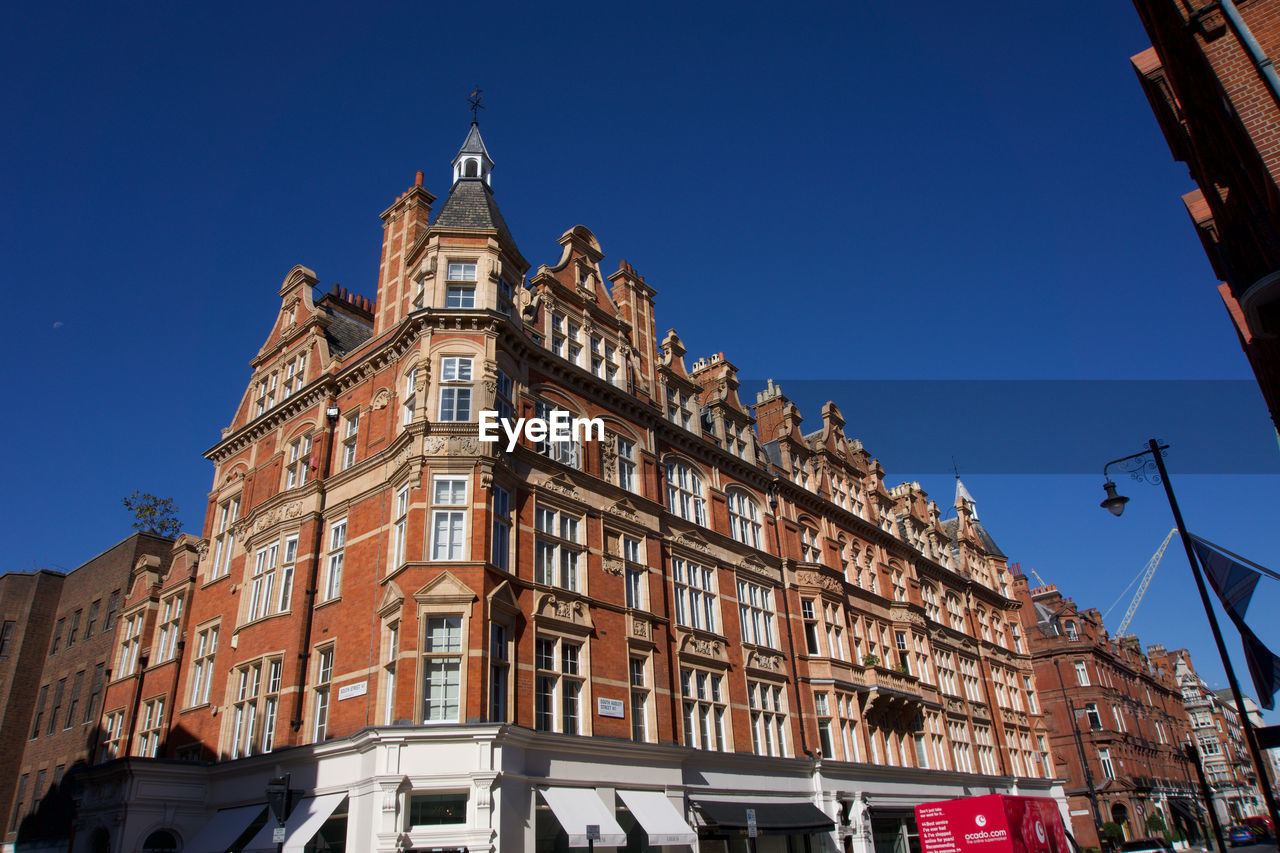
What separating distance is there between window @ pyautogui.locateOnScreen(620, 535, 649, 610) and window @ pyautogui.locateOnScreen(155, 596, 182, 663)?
56.7 feet

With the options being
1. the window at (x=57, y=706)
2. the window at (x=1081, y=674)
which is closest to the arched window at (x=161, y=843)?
the window at (x=57, y=706)

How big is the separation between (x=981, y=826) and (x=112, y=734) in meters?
31.1

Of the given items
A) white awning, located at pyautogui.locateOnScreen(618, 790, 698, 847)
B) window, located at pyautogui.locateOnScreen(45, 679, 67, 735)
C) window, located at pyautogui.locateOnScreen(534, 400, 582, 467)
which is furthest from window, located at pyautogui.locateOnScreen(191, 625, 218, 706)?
white awning, located at pyautogui.locateOnScreen(618, 790, 698, 847)

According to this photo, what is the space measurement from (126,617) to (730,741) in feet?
82.7

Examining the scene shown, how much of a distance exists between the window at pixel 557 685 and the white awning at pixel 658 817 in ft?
8.38

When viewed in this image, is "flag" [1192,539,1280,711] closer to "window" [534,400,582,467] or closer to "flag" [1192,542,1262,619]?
"flag" [1192,542,1262,619]

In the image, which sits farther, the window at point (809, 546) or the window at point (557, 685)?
the window at point (809, 546)

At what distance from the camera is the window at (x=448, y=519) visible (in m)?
23.2

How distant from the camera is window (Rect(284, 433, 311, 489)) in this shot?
29.7 metres

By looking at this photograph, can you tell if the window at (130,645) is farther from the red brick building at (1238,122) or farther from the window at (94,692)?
the red brick building at (1238,122)

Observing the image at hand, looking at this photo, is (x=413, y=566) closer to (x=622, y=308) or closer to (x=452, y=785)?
(x=452, y=785)

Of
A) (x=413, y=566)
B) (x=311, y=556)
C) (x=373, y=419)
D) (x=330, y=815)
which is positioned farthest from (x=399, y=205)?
(x=330, y=815)

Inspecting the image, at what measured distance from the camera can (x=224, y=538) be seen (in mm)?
32344

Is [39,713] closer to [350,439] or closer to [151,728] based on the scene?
[151,728]
